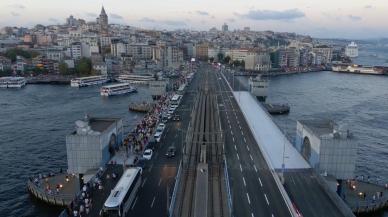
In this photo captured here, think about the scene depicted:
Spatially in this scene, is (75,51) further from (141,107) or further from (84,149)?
(84,149)

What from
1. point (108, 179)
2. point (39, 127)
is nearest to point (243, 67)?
point (39, 127)

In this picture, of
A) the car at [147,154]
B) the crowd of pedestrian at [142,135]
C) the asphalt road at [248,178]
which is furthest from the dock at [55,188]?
the asphalt road at [248,178]

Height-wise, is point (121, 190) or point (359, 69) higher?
point (359, 69)

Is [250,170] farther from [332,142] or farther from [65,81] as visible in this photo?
[65,81]

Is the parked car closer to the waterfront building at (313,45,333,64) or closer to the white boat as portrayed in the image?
the white boat

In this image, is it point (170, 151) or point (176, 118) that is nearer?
point (170, 151)

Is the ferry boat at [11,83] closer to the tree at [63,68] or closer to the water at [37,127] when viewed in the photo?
the water at [37,127]

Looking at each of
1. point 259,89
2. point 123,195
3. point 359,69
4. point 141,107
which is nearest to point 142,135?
point 123,195
